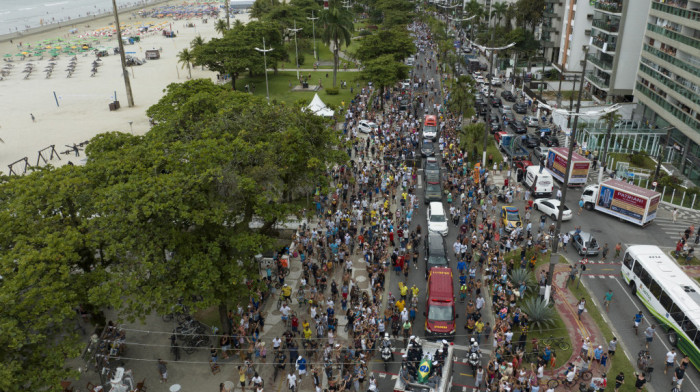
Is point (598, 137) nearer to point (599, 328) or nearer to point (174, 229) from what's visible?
point (599, 328)

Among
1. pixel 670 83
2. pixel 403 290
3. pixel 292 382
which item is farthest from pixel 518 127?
pixel 292 382

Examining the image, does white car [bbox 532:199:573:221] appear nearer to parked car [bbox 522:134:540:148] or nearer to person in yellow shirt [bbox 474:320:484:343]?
parked car [bbox 522:134:540:148]

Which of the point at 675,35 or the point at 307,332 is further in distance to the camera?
the point at 675,35

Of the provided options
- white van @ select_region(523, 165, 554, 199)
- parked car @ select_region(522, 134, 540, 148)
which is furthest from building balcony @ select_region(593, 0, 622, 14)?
white van @ select_region(523, 165, 554, 199)

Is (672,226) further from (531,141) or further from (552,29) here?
(552,29)

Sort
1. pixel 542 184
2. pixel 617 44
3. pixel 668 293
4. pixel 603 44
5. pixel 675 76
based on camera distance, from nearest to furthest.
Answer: pixel 668 293
pixel 542 184
pixel 675 76
pixel 617 44
pixel 603 44

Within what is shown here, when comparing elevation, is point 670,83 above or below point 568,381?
above

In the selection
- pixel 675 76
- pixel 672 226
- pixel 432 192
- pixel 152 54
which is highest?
pixel 675 76

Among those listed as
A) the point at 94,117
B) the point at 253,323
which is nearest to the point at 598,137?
the point at 253,323
